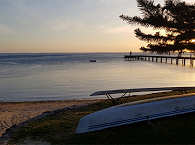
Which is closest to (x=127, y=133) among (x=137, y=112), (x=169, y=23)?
(x=137, y=112)

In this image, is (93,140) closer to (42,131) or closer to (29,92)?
(42,131)

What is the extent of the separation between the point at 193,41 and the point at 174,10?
1431mm

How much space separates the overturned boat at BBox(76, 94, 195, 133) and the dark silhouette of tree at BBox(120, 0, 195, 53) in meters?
2.78

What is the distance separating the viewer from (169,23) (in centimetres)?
789

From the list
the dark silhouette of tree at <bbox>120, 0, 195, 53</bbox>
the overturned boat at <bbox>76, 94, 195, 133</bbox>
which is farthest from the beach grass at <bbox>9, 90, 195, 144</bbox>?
the dark silhouette of tree at <bbox>120, 0, 195, 53</bbox>

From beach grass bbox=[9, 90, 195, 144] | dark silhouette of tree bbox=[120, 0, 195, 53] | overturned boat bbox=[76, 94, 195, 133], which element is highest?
dark silhouette of tree bbox=[120, 0, 195, 53]

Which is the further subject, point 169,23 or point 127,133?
point 169,23

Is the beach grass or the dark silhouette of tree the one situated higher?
the dark silhouette of tree

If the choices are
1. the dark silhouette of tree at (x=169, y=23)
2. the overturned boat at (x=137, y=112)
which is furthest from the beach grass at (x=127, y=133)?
the dark silhouette of tree at (x=169, y=23)

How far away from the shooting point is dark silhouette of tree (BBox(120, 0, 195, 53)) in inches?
300

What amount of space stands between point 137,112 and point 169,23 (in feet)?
12.6

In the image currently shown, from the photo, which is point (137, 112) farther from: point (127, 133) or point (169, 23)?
point (169, 23)

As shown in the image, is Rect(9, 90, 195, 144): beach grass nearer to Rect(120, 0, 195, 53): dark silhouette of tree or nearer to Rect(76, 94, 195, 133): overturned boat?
Rect(76, 94, 195, 133): overturned boat

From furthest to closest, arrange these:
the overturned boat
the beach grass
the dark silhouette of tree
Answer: the dark silhouette of tree, the overturned boat, the beach grass
